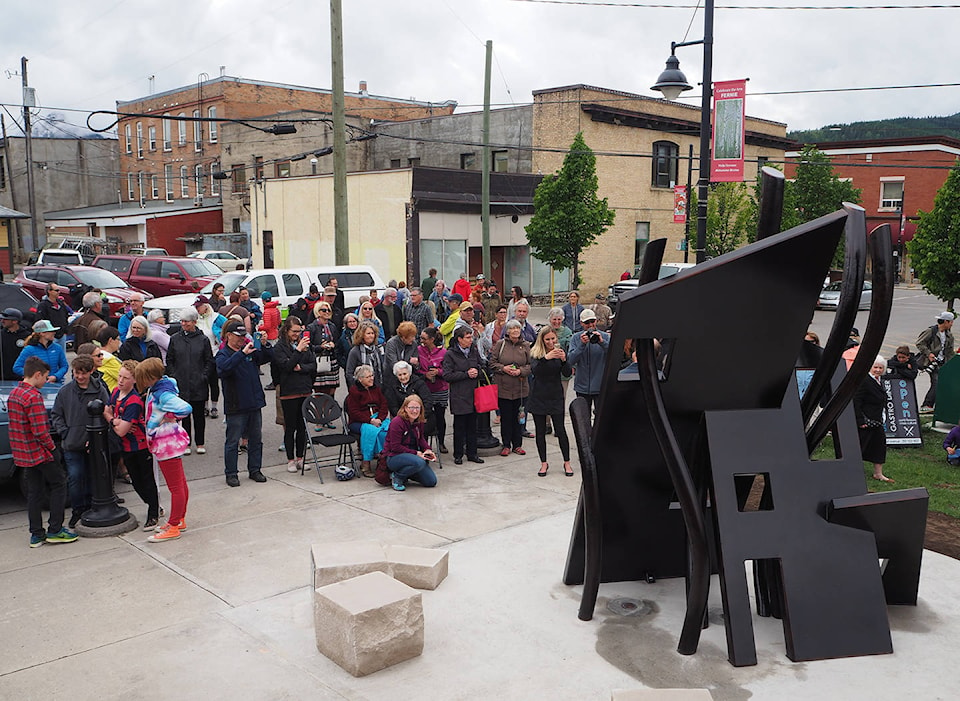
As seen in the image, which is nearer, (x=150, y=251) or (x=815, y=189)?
(x=150, y=251)

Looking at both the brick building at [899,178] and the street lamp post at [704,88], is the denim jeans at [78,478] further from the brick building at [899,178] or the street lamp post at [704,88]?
the brick building at [899,178]

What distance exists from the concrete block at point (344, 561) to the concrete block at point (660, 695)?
2.55 meters

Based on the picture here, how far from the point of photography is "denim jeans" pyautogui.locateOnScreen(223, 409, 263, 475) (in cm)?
986

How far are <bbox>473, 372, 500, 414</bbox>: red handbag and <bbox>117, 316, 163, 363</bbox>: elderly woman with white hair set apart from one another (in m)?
4.36

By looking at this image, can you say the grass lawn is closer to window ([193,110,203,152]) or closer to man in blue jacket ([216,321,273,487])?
man in blue jacket ([216,321,273,487])

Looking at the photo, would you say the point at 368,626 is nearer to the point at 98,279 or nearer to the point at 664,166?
the point at 98,279

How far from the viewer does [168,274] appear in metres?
24.9

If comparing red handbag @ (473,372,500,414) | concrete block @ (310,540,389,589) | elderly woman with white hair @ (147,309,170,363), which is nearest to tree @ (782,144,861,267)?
red handbag @ (473,372,500,414)

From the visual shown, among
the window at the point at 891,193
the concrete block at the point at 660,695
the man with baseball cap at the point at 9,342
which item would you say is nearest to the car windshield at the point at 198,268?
the man with baseball cap at the point at 9,342

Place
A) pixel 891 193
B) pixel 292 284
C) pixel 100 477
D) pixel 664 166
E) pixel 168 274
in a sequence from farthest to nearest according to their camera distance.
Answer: pixel 891 193 < pixel 664 166 < pixel 168 274 < pixel 292 284 < pixel 100 477

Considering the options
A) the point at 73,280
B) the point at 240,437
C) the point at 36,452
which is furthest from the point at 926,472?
the point at 73,280

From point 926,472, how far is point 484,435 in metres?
5.83

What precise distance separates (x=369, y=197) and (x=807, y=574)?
26.6m

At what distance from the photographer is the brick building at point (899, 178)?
54.0 meters
